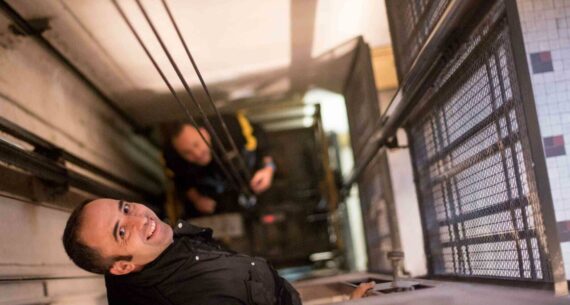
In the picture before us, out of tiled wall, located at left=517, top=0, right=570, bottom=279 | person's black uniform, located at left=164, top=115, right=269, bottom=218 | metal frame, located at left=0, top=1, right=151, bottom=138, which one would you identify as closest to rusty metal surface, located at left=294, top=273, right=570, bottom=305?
tiled wall, located at left=517, top=0, right=570, bottom=279

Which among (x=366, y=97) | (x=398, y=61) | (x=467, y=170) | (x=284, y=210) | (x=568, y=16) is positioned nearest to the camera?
(x=568, y=16)

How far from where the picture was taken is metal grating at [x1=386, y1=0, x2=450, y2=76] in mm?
2238

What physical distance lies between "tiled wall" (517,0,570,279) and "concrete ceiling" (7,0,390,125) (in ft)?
4.53

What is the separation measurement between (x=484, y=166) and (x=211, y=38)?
1.83 m

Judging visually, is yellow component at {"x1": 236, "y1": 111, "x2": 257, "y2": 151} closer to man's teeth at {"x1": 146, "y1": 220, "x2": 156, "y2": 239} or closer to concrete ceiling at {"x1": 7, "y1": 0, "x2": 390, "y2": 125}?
concrete ceiling at {"x1": 7, "y1": 0, "x2": 390, "y2": 125}

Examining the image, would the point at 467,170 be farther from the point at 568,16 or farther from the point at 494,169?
the point at 568,16

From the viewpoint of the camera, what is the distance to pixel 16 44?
8.79 ft

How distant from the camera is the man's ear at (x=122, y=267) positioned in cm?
222

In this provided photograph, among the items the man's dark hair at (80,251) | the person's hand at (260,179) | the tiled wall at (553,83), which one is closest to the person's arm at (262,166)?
the person's hand at (260,179)

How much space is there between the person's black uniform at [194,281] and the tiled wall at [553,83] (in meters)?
1.13

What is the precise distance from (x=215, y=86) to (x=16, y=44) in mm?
1674

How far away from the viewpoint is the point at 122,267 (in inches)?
88.0

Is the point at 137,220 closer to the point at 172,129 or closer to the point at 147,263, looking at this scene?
the point at 147,263

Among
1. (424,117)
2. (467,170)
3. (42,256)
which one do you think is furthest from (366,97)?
(42,256)
